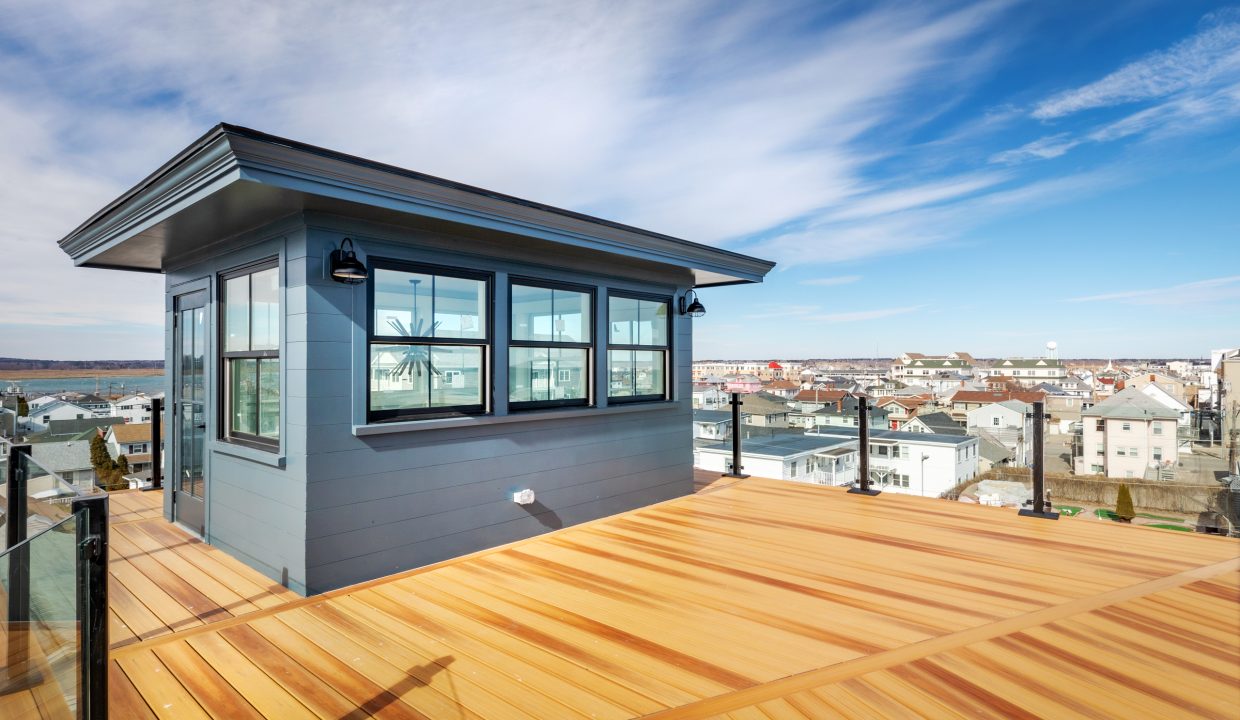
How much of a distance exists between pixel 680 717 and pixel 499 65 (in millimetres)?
7898

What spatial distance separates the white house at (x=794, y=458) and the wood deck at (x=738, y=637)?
160cm

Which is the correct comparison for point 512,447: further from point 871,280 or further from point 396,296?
point 871,280

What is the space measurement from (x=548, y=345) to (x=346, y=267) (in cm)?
173

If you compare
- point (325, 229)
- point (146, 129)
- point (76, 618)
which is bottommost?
point (76, 618)

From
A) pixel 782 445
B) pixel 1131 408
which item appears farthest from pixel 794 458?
pixel 1131 408

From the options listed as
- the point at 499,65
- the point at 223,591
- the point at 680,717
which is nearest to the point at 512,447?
the point at 223,591

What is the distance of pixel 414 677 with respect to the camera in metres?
2.07

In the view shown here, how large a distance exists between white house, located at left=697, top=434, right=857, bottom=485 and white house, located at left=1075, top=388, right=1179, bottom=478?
185 centimetres

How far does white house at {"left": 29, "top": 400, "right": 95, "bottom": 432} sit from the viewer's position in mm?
4773

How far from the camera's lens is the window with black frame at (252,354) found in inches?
136

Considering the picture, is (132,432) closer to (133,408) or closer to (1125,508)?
(133,408)

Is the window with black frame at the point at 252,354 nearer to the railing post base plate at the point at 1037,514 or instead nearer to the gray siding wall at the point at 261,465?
the gray siding wall at the point at 261,465

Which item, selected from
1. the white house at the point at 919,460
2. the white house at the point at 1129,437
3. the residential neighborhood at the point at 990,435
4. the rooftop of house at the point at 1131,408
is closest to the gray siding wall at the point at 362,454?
the residential neighborhood at the point at 990,435

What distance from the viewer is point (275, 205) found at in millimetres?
3074
